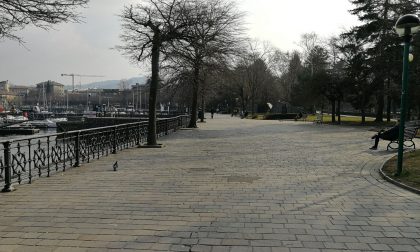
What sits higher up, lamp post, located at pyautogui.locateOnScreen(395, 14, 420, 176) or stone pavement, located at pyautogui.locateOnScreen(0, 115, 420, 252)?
lamp post, located at pyautogui.locateOnScreen(395, 14, 420, 176)

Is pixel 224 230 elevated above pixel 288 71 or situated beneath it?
situated beneath

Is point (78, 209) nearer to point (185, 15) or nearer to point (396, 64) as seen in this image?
point (185, 15)

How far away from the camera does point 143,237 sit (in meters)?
5.39

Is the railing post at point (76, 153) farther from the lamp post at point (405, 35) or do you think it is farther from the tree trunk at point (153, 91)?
the lamp post at point (405, 35)

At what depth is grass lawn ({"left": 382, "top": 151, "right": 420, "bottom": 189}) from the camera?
29.7 feet

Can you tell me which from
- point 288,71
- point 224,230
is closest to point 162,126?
point 224,230

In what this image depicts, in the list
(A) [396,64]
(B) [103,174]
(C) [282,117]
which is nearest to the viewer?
(B) [103,174]

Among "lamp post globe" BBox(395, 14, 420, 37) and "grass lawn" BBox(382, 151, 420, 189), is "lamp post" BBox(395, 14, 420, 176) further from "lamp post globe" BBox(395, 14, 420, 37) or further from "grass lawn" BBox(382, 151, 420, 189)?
"grass lawn" BBox(382, 151, 420, 189)

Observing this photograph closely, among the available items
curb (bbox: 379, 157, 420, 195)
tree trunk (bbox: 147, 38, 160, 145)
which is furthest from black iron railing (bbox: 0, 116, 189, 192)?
curb (bbox: 379, 157, 420, 195)

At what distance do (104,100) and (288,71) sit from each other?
245 feet

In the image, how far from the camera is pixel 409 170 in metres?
10.3

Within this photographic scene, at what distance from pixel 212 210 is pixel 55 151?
567 centimetres

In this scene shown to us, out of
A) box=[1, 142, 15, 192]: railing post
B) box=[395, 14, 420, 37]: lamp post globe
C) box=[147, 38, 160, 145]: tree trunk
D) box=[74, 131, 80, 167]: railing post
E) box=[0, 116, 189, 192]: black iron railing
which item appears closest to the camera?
box=[1, 142, 15, 192]: railing post

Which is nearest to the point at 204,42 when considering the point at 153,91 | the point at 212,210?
the point at 153,91
